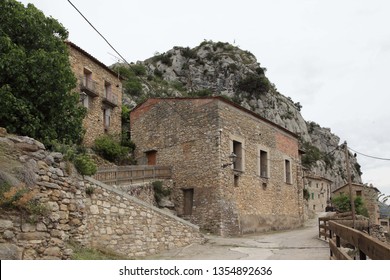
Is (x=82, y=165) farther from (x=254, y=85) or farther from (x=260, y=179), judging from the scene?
(x=254, y=85)

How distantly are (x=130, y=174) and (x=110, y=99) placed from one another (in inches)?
394

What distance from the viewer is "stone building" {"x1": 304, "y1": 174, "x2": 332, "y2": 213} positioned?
1889 inches

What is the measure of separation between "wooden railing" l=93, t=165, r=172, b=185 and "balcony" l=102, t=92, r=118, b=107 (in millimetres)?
7857

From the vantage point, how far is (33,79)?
42.9 feet

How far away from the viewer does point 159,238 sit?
12438 mm

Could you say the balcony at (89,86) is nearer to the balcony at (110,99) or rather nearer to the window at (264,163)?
the balcony at (110,99)

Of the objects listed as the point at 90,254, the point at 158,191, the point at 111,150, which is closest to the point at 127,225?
the point at 90,254

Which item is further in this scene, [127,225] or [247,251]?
[247,251]

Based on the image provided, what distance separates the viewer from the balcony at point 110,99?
25188 mm

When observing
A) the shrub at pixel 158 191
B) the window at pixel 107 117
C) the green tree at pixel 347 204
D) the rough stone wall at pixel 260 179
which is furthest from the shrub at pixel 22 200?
the green tree at pixel 347 204

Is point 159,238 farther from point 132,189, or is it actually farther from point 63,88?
point 63,88

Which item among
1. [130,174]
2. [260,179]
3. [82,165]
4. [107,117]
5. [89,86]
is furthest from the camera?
[107,117]

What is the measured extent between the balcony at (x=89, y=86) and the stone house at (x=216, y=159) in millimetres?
2965

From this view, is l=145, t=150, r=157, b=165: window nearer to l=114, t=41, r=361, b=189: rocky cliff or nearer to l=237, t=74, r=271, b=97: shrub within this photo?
l=114, t=41, r=361, b=189: rocky cliff
